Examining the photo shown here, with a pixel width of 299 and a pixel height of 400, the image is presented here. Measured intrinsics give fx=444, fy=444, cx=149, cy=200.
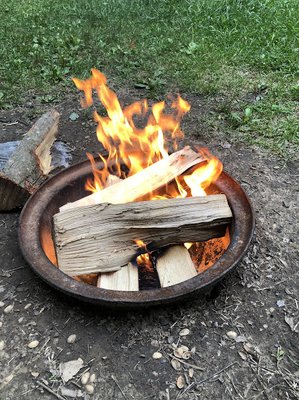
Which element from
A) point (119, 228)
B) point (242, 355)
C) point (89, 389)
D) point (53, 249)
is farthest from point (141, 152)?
point (89, 389)

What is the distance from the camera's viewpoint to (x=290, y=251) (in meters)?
3.14

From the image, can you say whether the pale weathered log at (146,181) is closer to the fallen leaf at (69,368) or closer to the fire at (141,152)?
the fire at (141,152)

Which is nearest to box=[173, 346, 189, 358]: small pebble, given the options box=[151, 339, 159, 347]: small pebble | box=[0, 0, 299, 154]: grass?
box=[151, 339, 159, 347]: small pebble

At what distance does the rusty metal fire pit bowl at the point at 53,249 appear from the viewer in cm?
248

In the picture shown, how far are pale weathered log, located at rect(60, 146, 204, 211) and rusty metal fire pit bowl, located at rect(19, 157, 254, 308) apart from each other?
19 cm

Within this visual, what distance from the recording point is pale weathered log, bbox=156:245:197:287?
9.15 feet

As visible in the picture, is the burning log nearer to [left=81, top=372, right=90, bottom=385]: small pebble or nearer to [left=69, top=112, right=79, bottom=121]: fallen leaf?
[left=69, top=112, right=79, bottom=121]: fallen leaf

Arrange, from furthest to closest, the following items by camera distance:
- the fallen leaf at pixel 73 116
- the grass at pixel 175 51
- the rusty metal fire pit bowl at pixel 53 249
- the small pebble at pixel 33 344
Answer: the grass at pixel 175 51, the fallen leaf at pixel 73 116, the small pebble at pixel 33 344, the rusty metal fire pit bowl at pixel 53 249

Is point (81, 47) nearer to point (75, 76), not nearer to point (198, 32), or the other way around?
point (75, 76)

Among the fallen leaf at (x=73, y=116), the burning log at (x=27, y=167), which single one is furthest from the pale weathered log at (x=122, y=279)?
the fallen leaf at (x=73, y=116)

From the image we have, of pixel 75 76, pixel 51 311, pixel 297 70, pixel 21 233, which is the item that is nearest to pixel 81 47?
pixel 75 76

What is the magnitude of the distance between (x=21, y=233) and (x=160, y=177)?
3.42 ft

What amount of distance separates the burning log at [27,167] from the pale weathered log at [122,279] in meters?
1.02

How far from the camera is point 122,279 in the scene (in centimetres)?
280
